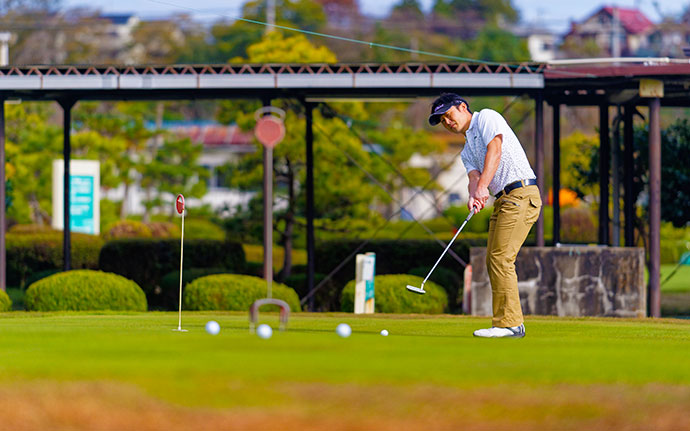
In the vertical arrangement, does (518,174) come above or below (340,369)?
above

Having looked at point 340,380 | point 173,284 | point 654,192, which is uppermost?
point 654,192

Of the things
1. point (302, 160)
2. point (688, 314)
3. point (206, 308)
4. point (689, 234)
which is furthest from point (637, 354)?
point (689, 234)

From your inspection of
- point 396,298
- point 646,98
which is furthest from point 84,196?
point 646,98

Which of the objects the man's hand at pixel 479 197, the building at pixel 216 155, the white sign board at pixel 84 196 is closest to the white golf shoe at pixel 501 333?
the man's hand at pixel 479 197

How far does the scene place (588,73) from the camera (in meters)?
17.8

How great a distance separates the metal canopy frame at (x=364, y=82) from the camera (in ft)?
59.4

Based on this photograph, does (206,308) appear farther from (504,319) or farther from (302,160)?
(302,160)

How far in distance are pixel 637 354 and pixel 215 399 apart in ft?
10.2

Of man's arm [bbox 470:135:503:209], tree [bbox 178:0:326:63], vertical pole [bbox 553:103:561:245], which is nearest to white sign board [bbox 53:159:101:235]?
vertical pole [bbox 553:103:561:245]

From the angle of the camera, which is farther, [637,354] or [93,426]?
[637,354]

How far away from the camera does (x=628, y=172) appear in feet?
70.9

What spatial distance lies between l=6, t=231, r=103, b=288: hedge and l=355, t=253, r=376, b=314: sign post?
13.0 metres

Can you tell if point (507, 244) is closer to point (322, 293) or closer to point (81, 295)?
point (81, 295)

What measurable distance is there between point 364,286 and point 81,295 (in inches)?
163
